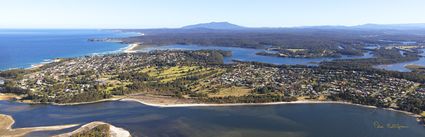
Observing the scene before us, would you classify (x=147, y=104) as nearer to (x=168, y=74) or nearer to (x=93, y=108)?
(x=93, y=108)

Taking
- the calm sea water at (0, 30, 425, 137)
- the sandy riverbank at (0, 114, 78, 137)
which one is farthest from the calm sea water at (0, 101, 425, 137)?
the sandy riverbank at (0, 114, 78, 137)

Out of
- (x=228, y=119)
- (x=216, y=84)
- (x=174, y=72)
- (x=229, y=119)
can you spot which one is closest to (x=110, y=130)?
(x=228, y=119)

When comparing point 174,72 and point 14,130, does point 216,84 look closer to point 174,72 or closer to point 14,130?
point 174,72

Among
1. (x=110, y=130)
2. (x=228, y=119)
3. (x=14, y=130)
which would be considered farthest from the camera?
(x=228, y=119)

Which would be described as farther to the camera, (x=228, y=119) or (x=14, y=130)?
(x=228, y=119)

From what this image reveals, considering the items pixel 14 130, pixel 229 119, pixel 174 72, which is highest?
pixel 174 72

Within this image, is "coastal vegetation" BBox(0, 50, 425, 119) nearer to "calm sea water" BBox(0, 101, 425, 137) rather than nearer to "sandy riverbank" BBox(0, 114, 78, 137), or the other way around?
"calm sea water" BBox(0, 101, 425, 137)

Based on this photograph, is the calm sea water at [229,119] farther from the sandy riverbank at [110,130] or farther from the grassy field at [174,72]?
the grassy field at [174,72]

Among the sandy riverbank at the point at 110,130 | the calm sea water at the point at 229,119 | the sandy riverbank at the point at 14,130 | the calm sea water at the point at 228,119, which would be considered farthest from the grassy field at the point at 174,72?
the sandy riverbank at the point at 14,130

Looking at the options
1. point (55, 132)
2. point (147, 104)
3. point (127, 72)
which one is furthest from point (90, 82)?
point (55, 132)
